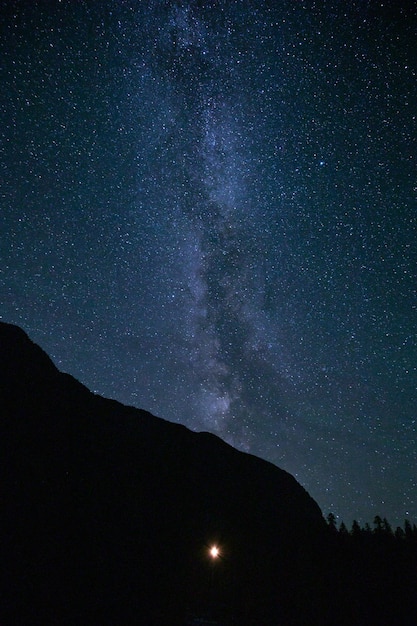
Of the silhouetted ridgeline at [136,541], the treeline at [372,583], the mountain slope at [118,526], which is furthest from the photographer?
the treeline at [372,583]

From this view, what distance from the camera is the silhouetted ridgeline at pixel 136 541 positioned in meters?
20.4

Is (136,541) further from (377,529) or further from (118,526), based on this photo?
(377,529)

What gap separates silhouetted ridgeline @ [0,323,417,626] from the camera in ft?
66.9

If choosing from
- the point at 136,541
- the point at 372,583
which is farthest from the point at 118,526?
the point at 372,583

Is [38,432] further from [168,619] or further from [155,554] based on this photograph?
[168,619]

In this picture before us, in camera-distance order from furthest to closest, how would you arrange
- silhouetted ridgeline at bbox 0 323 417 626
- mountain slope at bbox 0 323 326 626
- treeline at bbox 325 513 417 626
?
treeline at bbox 325 513 417 626
silhouetted ridgeline at bbox 0 323 417 626
mountain slope at bbox 0 323 326 626

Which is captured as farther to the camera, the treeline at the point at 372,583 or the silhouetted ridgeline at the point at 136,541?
the treeline at the point at 372,583

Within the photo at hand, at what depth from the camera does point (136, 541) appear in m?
27.2

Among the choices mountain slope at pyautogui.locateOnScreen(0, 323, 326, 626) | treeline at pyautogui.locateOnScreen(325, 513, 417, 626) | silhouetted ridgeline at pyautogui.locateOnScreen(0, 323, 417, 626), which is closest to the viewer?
mountain slope at pyautogui.locateOnScreen(0, 323, 326, 626)

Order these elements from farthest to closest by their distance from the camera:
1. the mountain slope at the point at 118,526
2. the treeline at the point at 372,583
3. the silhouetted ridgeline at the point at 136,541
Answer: the treeline at the point at 372,583
the silhouetted ridgeline at the point at 136,541
the mountain slope at the point at 118,526

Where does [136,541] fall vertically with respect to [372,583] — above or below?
below

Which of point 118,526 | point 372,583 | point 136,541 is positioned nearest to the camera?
point 136,541

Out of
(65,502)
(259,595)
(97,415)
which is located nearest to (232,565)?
(259,595)

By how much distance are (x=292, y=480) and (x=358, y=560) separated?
24.9m
